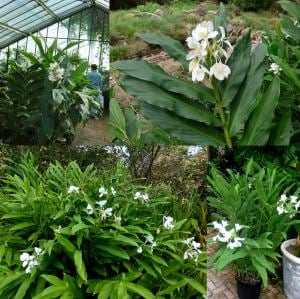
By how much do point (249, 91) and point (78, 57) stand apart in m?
0.55

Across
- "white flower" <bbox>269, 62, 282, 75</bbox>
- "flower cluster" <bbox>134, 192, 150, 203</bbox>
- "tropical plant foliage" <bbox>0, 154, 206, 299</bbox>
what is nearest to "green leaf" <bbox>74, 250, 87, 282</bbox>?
"tropical plant foliage" <bbox>0, 154, 206, 299</bbox>

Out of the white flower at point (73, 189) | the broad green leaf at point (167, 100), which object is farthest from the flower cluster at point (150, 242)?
the broad green leaf at point (167, 100)

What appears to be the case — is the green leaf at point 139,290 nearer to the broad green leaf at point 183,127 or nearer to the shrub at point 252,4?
the broad green leaf at point 183,127

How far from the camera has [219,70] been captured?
3.48ft

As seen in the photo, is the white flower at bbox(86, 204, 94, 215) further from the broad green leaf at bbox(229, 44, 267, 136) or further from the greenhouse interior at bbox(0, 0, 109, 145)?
the broad green leaf at bbox(229, 44, 267, 136)

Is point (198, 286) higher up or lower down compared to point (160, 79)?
lower down

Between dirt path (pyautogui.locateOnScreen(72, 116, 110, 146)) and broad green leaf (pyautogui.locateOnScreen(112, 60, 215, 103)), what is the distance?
29 centimetres

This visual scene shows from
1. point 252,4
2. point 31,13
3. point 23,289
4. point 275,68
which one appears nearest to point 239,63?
point 275,68

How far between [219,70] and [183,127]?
20 centimetres

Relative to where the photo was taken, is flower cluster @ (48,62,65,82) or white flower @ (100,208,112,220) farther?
flower cluster @ (48,62,65,82)

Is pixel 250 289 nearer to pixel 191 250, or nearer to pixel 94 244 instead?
pixel 191 250

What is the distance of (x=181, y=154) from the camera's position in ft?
4.60

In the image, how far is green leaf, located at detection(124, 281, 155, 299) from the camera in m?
1.09

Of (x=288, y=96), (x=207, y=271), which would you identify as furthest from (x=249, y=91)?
(x=207, y=271)
